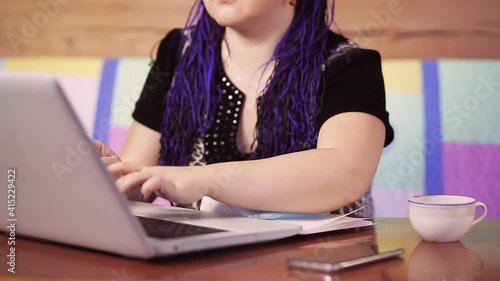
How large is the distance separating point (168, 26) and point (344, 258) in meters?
1.45

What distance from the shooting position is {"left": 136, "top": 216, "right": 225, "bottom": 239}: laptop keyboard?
77 centimetres

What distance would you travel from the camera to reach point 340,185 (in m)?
1.11

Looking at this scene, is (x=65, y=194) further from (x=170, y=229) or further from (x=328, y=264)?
(x=328, y=264)

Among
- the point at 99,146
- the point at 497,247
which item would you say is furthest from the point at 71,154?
the point at 497,247

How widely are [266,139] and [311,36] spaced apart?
0.25m

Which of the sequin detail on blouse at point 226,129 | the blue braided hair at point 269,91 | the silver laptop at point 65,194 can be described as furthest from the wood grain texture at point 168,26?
the silver laptop at point 65,194

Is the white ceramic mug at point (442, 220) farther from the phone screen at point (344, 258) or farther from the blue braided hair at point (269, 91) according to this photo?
the blue braided hair at point (269, 91)

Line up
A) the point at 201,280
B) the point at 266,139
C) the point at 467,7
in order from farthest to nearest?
the point at 467,7 < the point at 266,139 < the point at 201,280

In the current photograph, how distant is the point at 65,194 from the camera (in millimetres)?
740

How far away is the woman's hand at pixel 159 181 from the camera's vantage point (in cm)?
87

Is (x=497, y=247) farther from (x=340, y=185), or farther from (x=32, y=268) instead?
(x=32, y=268)

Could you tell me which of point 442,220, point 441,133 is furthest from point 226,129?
point 442,220

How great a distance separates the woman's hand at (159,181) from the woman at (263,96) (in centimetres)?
23

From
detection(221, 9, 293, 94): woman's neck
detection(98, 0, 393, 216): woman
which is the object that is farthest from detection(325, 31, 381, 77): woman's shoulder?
detection(221, 9, 293, 94): woman's neck
